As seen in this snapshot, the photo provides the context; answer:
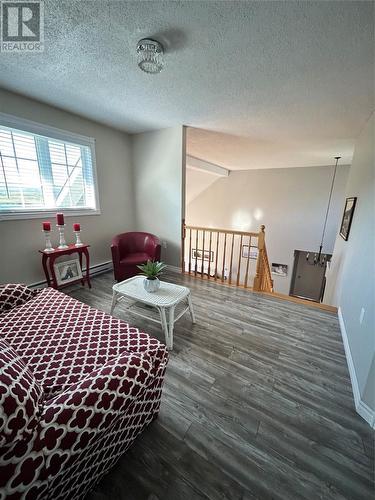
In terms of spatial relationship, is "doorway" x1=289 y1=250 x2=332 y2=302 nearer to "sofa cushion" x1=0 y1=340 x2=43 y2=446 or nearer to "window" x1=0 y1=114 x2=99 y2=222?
"window" x1=0 y1=114 x2=99 y2=222

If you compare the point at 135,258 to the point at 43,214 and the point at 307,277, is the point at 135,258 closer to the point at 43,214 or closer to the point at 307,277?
the point at 43,214

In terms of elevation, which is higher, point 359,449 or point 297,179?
point 297,179

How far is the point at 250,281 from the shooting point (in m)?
7.10

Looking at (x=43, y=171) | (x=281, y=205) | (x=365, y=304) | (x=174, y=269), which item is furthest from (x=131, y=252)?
(x=281, y=205)

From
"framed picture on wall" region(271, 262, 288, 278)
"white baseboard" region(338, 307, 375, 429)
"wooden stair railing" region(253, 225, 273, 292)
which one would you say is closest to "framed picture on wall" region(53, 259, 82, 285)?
"wooden stair railing" region(253, 225, 273, 292)

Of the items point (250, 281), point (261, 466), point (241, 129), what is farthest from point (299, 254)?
point (261, 466)

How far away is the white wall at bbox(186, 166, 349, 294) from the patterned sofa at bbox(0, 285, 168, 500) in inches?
246

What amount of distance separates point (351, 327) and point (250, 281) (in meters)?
5.26

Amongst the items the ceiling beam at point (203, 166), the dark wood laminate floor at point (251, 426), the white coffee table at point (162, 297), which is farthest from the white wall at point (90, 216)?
the dark wood laminate floor at point (251, 426)

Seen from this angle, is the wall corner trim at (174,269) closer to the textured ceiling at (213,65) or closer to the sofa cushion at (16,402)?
the textured ceiling at (213,65)

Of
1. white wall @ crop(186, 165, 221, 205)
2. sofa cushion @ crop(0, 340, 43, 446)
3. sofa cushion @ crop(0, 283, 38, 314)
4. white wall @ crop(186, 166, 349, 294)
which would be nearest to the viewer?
sofa cushion @ crop(0, 340, 43, 446)

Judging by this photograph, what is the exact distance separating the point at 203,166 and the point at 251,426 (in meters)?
5.32

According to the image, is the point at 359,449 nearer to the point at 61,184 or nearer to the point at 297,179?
the point at 61,184

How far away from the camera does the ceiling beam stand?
4933 mm
